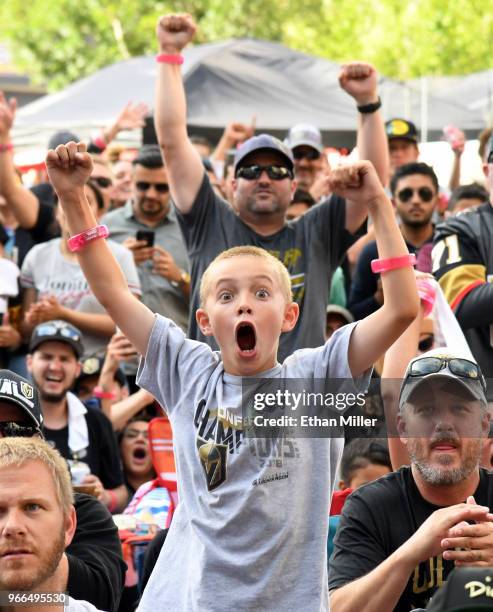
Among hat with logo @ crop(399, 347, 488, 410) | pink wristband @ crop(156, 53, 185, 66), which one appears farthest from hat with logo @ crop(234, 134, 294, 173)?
hat with logo @ crop(399, 347, 488, 410)

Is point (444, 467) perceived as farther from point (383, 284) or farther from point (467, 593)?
point (467, 593)

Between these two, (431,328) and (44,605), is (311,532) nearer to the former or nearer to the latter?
(44,605)

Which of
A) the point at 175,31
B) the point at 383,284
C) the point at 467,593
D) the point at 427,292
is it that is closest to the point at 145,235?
the point at 175,31

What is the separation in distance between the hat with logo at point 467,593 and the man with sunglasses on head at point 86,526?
2.09m

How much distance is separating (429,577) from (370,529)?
265mm

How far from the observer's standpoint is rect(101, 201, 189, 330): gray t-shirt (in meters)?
8.41

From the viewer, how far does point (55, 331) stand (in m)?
7.55

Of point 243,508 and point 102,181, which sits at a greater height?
point 102,181

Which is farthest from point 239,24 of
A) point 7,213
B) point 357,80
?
point 357,80

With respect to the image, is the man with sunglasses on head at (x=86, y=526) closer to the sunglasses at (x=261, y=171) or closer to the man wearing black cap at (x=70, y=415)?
the sunglasses at (x=261, y=171)

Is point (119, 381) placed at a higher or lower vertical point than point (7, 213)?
lower

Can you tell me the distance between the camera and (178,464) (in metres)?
4.16

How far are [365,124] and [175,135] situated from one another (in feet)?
2.84

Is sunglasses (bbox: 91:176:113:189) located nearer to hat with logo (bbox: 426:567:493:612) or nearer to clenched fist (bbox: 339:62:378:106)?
clenched fist (bbox: 339:62:378:106)
